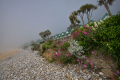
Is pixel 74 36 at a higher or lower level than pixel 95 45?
higher

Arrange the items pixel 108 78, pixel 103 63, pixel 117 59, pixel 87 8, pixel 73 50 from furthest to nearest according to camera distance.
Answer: pixel 87 8 < pixel 73 50 < pixel 103 63 < pixel 117 59 < pixel 108 78

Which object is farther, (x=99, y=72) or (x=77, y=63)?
(x=77, y=63)

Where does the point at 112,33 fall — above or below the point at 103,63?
above

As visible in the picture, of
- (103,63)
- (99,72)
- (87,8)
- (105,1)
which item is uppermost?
(87,8)

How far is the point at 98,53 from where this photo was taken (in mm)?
3842

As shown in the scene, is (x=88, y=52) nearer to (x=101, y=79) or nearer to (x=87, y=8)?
(x=101, y=79)

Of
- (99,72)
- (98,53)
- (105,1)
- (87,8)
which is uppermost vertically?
(87,8)

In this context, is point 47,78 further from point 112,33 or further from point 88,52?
point 112,33

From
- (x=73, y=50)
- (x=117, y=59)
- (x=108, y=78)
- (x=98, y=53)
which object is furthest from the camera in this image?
(x=73, y=50)

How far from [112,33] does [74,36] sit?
247 centimetres

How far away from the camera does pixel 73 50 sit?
13.8 feet

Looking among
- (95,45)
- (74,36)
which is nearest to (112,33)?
(95,45)

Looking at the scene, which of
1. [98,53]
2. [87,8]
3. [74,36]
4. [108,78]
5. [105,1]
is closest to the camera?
[108,78]

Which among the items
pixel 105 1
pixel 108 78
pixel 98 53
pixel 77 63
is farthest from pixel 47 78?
pixel 105 1
